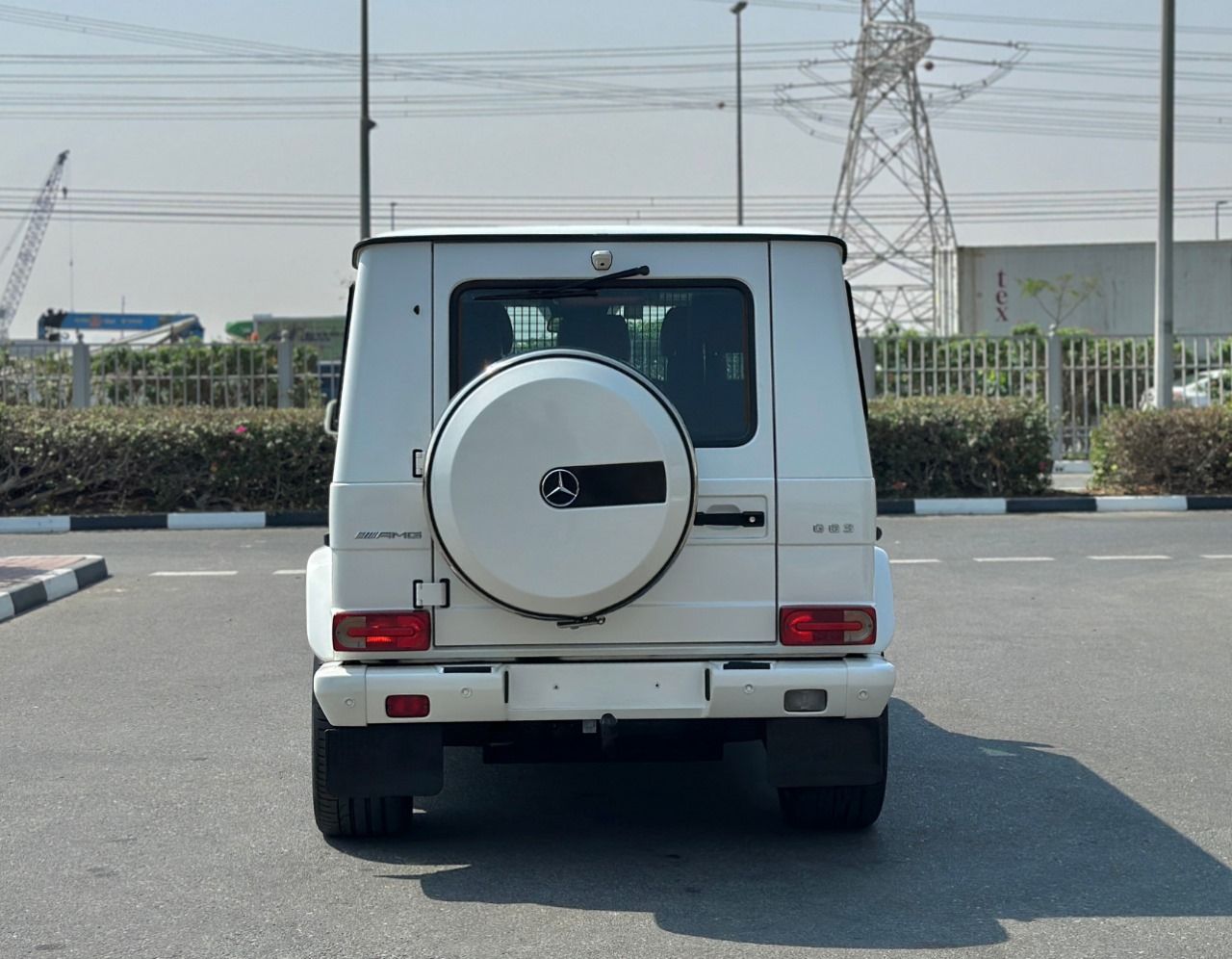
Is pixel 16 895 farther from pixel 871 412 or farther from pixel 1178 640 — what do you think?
pixel 871 412

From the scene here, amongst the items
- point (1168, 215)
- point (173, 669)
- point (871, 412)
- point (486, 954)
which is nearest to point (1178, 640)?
point (173, 669)

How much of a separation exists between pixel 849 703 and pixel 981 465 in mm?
13854

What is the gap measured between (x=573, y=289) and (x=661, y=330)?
1.02 feet

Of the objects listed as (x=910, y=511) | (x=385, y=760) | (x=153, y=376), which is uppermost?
(x=153, y=376)

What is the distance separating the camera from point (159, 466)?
17.3 meters

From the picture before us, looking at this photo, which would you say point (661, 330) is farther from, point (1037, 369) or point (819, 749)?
point (1037, 369)

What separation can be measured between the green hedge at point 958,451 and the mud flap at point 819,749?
1332cm

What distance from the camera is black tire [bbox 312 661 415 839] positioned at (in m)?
5.12

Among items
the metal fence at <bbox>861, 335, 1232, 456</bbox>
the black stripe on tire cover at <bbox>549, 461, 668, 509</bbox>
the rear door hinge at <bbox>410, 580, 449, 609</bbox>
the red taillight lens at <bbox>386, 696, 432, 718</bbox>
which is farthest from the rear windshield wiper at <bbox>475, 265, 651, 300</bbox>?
the metal fence at <bbox>861, 335, 1232, 456</bbox>

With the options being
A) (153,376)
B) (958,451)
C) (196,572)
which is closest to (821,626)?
(196,572)

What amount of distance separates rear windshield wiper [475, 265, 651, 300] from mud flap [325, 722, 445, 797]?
4.50 ft

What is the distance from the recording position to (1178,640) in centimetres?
932

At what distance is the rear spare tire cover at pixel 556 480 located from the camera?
15.3 feet

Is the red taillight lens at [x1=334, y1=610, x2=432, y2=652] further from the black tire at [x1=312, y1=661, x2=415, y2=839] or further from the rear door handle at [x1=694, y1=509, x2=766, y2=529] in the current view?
the rear door handle at [x1=694, y1=509, x2=766, y2=529]
